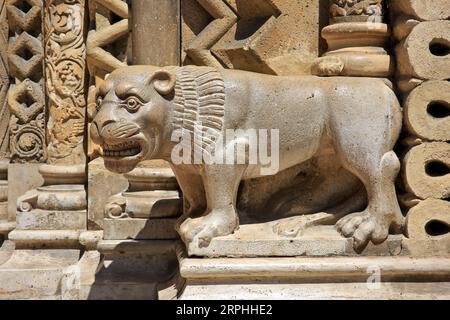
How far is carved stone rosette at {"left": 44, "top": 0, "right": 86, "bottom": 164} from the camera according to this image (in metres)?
3.86

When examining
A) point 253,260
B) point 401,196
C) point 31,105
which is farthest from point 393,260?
point 31,105

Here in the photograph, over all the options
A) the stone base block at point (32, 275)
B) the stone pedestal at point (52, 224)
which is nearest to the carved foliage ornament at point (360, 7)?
the stone pedestal at point (52, 224)

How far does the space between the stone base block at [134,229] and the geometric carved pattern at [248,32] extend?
0.83 metres

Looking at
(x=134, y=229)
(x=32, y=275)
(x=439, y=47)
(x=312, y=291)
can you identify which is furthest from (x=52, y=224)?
(x=439, y=47)

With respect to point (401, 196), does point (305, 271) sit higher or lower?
lower

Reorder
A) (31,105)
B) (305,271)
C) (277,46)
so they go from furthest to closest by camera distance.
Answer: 1. (31,105)
2. (277,46)
3. (305,271)

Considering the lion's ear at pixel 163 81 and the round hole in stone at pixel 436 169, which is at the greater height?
the lion's ear at pixel 163 81

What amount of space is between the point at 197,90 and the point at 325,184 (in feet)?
2.35

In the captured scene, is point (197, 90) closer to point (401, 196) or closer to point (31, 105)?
point (401, 196)

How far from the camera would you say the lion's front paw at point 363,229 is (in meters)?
2.91

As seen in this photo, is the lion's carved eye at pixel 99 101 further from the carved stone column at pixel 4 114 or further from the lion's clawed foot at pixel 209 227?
the carved stone column at pixel 4 114

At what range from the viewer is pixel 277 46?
11.0 feet

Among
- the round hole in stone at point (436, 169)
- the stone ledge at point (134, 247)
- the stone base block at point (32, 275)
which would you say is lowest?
the stone base block at point (32, 275)

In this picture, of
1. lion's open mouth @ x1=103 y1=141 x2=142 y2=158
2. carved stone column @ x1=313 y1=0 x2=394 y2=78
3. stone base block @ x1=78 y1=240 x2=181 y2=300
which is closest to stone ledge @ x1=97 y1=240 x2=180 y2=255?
stone base block @ x1=78 y1=240 x2=181 y2=300
